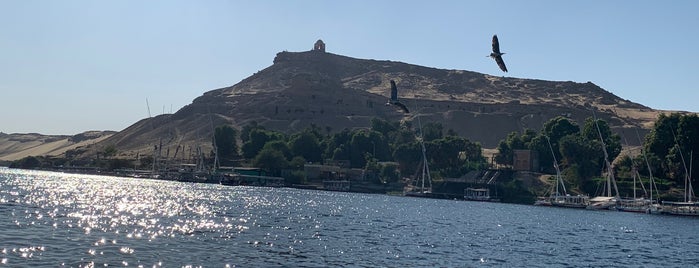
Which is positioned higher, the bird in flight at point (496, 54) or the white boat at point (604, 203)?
the bird in flight at point (496, 54)

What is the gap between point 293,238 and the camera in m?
64.9

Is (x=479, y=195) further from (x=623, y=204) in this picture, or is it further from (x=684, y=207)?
(x=684, y=207)

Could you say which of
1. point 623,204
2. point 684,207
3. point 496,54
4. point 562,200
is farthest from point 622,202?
point 496,54

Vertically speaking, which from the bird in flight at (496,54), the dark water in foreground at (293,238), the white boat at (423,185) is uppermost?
the bird in flight at (496,54)

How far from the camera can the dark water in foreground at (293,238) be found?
168 feet

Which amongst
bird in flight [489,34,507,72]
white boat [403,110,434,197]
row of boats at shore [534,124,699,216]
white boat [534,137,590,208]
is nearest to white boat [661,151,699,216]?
row of boats at shore [534,124,699,216]

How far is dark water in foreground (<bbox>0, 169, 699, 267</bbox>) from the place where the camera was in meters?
51.2

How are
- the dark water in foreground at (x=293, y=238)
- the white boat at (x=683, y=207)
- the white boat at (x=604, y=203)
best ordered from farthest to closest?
the white boat at (x=604, y=203), the white boat at (x=683, y=207), the dark water in foreground at (x=293, y=238)

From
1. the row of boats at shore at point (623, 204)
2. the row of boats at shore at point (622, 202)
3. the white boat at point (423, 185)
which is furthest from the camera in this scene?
the white boat at point (423, 185)

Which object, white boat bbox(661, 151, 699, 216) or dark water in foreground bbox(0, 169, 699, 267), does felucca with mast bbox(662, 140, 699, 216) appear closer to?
white boat bbox(661, 151, 699, 216)

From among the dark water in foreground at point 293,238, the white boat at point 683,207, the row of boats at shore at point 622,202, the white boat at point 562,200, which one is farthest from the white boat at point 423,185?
the dark water in foreground at point 293,238

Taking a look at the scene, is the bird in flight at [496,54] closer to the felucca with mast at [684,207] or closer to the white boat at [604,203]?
the felucca with mast at [684,207]

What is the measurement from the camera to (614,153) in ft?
627

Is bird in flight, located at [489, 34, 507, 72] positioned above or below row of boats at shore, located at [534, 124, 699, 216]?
above
